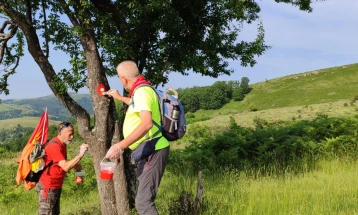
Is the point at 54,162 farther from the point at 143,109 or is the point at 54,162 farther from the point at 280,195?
the point at 280,195

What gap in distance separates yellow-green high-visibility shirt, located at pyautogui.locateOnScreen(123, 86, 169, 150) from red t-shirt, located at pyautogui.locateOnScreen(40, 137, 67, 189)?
168 cm

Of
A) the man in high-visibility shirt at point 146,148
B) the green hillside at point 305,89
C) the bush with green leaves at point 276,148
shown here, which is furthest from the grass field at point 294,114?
the green hillside at point 305,89

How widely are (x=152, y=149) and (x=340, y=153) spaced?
1075 cm

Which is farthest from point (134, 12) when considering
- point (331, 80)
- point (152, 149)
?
point (331, 80)

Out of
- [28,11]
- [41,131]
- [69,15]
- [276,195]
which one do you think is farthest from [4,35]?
[276,195]

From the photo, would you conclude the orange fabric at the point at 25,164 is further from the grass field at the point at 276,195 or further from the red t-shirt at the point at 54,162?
the grass field at the point at 276,195

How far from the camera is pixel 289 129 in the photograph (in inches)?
629

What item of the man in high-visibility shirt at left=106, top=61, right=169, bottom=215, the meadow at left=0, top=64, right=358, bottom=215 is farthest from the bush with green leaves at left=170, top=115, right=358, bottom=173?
the man in high-visibility shirt at left=106, top=61, right=169, bottom=215

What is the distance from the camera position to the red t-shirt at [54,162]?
624 cm

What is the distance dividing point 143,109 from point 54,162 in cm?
230

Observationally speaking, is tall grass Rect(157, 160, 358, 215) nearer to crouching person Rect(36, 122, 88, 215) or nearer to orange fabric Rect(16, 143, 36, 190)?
crouching person Rect(36, 122, 88, 215)

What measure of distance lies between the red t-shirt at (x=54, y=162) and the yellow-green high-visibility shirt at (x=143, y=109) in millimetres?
1678

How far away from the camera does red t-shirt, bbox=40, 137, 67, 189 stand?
6.24 m

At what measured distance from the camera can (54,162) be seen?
20.5 feet
